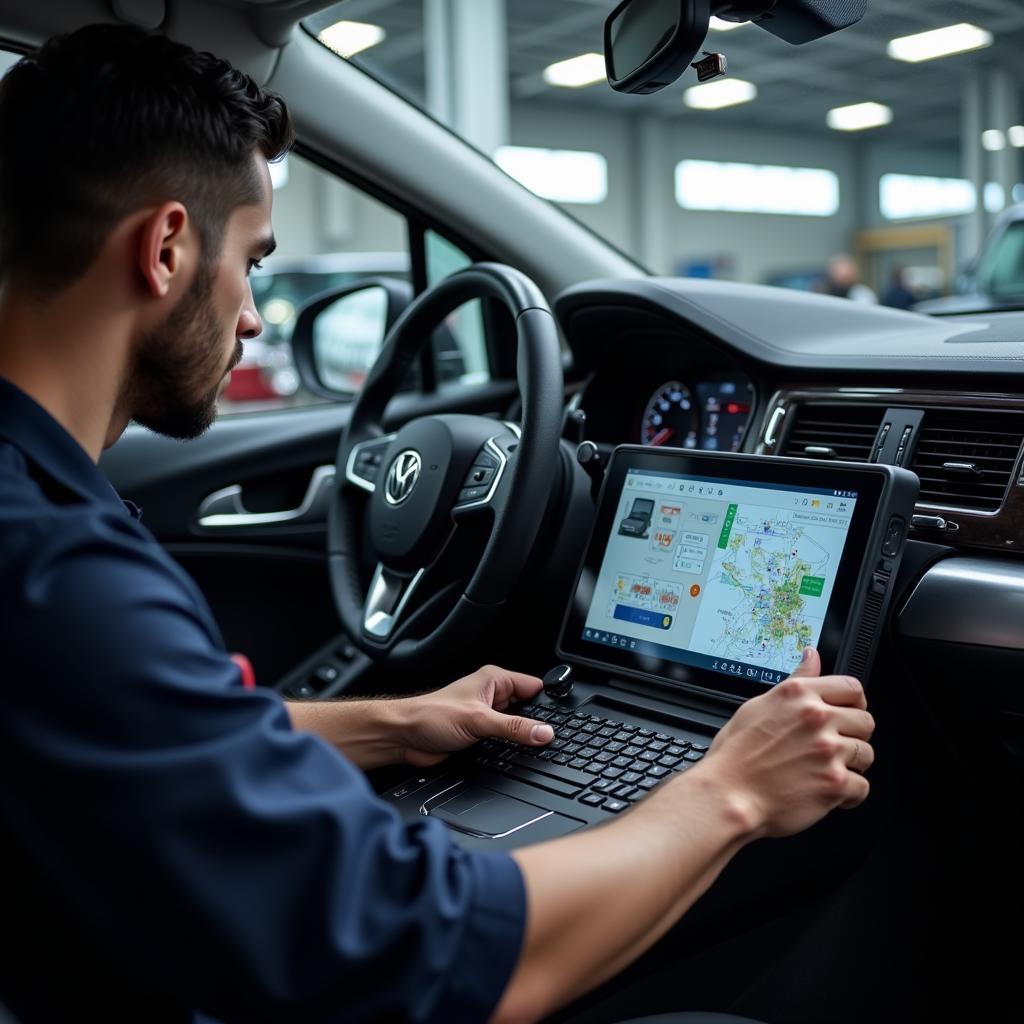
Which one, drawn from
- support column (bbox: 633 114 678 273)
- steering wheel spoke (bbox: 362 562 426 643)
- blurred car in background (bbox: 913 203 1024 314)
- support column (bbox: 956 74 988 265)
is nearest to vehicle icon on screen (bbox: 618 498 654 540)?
steering wheel spoke (bbox: 362 562 426 643)

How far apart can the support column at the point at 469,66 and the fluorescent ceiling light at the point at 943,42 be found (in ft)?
10.9

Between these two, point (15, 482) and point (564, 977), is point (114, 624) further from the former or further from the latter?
point (564, 977)

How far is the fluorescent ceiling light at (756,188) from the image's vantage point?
16906mm

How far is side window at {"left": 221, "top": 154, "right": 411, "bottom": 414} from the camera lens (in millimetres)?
2771

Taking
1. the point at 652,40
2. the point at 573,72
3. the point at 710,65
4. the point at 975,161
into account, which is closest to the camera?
the point at 652,40

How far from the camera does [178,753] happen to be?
0.68 metres

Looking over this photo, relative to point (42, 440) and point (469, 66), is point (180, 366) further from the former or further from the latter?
point (469, 66)

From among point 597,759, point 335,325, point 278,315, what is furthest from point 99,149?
point 278,315

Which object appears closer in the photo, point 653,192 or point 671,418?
point 671,418

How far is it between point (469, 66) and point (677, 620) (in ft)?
18.1

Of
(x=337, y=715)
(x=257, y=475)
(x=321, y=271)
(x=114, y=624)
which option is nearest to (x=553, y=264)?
(x=257, y=475)

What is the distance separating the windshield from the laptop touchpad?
5.06 metres

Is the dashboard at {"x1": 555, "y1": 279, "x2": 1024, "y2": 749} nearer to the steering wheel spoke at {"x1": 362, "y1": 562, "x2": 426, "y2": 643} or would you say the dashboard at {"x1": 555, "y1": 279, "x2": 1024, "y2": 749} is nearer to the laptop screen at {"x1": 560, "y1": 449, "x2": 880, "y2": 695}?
the laptop screen at {"x1": 560, "y1": 449, "x2": 880, "y2": 695}

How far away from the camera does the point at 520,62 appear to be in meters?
8.74
